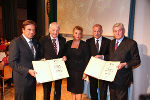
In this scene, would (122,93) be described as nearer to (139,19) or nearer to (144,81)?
(144,81)

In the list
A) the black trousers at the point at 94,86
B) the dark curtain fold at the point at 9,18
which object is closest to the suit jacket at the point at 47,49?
the black trousers at the point at 94,86

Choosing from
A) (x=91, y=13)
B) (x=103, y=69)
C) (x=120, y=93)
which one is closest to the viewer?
(x=103, y=69)

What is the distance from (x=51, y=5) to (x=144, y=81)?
175 inches

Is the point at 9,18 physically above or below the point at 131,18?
above

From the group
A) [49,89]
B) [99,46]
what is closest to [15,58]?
[49,89]

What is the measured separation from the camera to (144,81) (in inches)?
127

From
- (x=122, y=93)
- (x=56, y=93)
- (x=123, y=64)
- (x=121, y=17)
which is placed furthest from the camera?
(x=121, y=17)

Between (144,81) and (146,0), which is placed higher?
(146,0)

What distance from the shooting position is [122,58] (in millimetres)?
2479

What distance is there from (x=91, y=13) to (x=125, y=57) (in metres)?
2.20

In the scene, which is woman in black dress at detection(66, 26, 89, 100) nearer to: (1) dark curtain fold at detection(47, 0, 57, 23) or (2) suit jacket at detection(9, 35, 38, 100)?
(2) suit jacket at detection(9, 35, 38, 100)

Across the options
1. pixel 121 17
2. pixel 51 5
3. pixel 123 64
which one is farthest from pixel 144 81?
pixel 51 5

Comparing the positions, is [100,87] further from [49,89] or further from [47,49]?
[47,49]

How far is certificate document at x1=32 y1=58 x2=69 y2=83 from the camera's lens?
7.59ft
